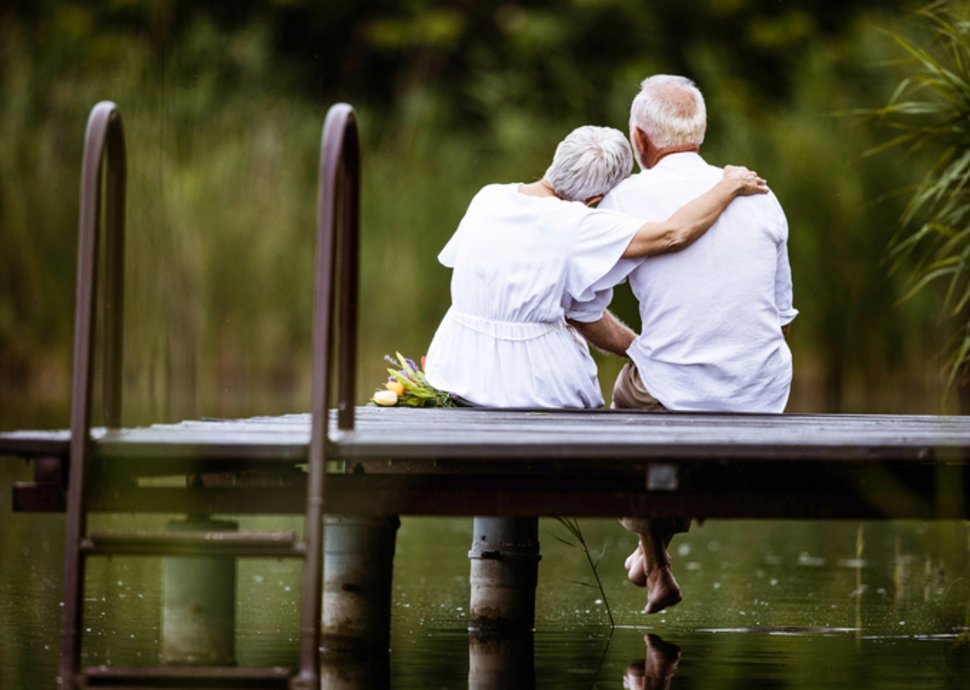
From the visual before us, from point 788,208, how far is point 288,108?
647 cm

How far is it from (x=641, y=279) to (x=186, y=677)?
6.55ft

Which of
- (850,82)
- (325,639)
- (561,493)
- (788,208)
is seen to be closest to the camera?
(561,493)

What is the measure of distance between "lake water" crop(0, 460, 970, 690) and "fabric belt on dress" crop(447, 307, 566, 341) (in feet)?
2.04

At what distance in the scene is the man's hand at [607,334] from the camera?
5590 millimetres

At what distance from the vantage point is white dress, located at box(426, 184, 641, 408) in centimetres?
535

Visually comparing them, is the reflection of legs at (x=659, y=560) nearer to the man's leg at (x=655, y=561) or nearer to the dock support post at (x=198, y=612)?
the man's leg at (x=655, y=561)

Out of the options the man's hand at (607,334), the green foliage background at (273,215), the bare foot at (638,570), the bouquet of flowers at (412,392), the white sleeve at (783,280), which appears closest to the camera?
the bare foot at (638,570)

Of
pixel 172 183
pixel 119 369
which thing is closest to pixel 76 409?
pixel 119 369

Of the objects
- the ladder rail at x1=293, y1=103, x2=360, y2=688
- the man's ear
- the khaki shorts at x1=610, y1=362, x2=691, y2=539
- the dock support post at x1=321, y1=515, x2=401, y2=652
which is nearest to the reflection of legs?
the khaki shorts at x1=610, y1=362, x2=691, y2=539

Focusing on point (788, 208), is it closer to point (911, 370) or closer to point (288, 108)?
point (911, 370)

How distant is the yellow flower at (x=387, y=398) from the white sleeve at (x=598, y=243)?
721mm

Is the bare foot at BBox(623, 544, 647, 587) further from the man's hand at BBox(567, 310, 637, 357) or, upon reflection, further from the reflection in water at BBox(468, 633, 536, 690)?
the man's hand at BBox(567, 310, 637, 357)

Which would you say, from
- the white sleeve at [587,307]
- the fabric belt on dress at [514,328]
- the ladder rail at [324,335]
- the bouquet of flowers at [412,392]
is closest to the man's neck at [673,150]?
the white sleeve at [587,307]

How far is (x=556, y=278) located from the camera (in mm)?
5383
